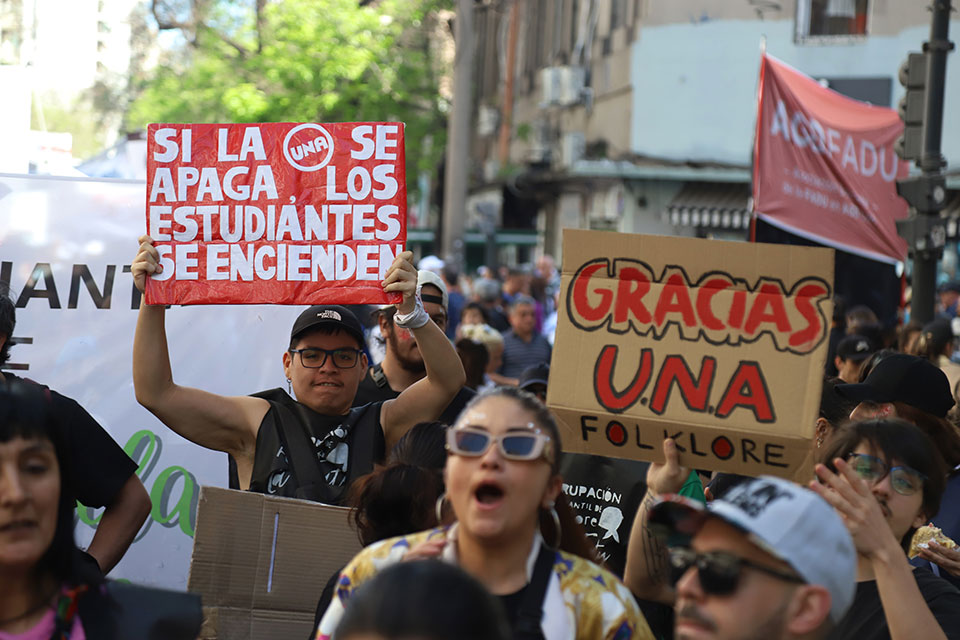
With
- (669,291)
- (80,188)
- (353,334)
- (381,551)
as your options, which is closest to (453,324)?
(80,188)

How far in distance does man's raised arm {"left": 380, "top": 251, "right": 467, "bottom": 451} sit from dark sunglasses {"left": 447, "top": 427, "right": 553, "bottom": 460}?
1726 millimetres

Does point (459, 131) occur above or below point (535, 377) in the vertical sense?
above

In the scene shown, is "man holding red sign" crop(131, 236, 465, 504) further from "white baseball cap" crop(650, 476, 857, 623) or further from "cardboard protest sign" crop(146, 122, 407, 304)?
"white baseball cap" crop(650, 476, 857, 623)

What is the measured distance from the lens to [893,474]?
362cm

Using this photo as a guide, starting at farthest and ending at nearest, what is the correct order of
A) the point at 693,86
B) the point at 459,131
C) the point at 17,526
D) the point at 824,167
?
the point at 693,86 → the point at 459,131 → the point at 824,167 → the point at 17,526

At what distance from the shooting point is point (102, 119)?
60.2 metres

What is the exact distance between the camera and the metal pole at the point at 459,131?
20266 mm

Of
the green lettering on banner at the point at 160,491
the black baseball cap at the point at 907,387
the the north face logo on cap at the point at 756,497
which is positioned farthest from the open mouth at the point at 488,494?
the green lettering on banner at the point at 160,491

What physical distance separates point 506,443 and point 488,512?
176 mm

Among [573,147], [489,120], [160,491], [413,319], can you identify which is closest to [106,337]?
[160,491]

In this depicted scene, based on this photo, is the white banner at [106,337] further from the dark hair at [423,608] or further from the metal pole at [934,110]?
the metal pole at [934,110]

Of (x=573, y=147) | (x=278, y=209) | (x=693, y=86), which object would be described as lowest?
(x=278, y=209)

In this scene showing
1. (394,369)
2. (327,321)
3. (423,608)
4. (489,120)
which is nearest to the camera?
(423,608)

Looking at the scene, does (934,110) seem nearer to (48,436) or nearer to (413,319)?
(413,319)
